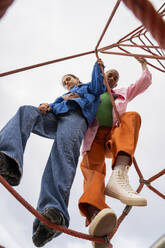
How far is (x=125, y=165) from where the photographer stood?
1.71m

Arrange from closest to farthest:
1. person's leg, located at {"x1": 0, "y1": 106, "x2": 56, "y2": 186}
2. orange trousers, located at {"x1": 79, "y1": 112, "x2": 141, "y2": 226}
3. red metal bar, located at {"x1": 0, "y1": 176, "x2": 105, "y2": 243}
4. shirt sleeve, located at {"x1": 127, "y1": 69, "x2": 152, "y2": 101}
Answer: red metal bar, located at {"x1": 0, "y1": 176, "x2": 105, "y2": 243}, person's leg, located at {"x1": 0, "y1": 106, "x2": 56, "y2": 186}, orange trousers, located at {"x1": 79, "y1": 112, "x2": 141, "y2": 226}, shirt sleeve, located at {"x1": 127, "y1": 69, "x2": 152, "y2": 101}

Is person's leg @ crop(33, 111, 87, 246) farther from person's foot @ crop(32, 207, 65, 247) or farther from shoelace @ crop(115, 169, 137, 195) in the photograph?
shoelace @ crop(115, 169, 137, 195)

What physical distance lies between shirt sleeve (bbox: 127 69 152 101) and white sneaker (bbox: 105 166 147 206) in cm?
62

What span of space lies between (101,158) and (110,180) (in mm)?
338

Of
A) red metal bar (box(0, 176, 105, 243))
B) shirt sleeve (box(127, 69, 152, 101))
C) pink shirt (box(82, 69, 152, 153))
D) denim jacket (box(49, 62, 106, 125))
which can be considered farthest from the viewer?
shirt sleeve (box(127, 69, 152, 101))

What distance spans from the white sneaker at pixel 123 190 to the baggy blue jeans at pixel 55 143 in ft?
0.68

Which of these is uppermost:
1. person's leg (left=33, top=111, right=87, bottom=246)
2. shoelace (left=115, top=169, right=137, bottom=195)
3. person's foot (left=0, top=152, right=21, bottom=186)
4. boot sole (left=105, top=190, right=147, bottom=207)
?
person's foot (left=0, top=152, right=21, bottom=186)

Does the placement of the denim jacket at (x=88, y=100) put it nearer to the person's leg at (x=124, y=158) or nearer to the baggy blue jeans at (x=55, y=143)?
the baggy blue jeans at (x=55, y=143)

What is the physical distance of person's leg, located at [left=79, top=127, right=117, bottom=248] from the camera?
1399 mm

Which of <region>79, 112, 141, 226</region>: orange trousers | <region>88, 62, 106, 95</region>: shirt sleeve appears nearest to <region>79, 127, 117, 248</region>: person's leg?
<region>79, 112, 141, 226</region>: orange trousers

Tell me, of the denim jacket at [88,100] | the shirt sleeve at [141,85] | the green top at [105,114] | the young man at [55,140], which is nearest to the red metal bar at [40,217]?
the young man at [55,140]

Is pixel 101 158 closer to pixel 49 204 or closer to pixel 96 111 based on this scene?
pixel 96 111

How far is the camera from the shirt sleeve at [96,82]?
1.92m

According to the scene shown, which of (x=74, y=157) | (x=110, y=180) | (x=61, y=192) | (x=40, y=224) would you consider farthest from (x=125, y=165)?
(x=40, y=224)
